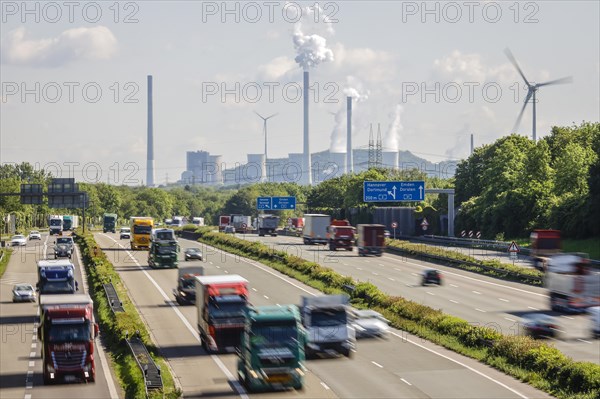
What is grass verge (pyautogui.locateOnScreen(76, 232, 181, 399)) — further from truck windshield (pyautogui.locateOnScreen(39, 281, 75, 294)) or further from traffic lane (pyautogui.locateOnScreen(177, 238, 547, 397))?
traffic lane (pyautogui.locateOnScreen(177, 238, 547, 397))

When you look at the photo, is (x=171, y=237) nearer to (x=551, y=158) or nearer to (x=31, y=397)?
(x=31, y=397)

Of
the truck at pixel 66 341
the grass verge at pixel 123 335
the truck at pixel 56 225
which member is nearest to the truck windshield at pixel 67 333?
the truck at pixel 66 341

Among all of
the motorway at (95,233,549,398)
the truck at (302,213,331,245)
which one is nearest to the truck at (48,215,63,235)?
the truck at (302,213,331,245)

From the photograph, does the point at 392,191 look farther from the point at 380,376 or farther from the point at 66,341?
the point at 66,341

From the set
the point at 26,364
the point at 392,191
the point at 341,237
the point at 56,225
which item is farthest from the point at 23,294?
the point at 56,225

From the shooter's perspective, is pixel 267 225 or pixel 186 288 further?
pixel 267 225

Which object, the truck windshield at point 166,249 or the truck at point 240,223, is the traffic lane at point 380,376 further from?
the truck at point 240,223
